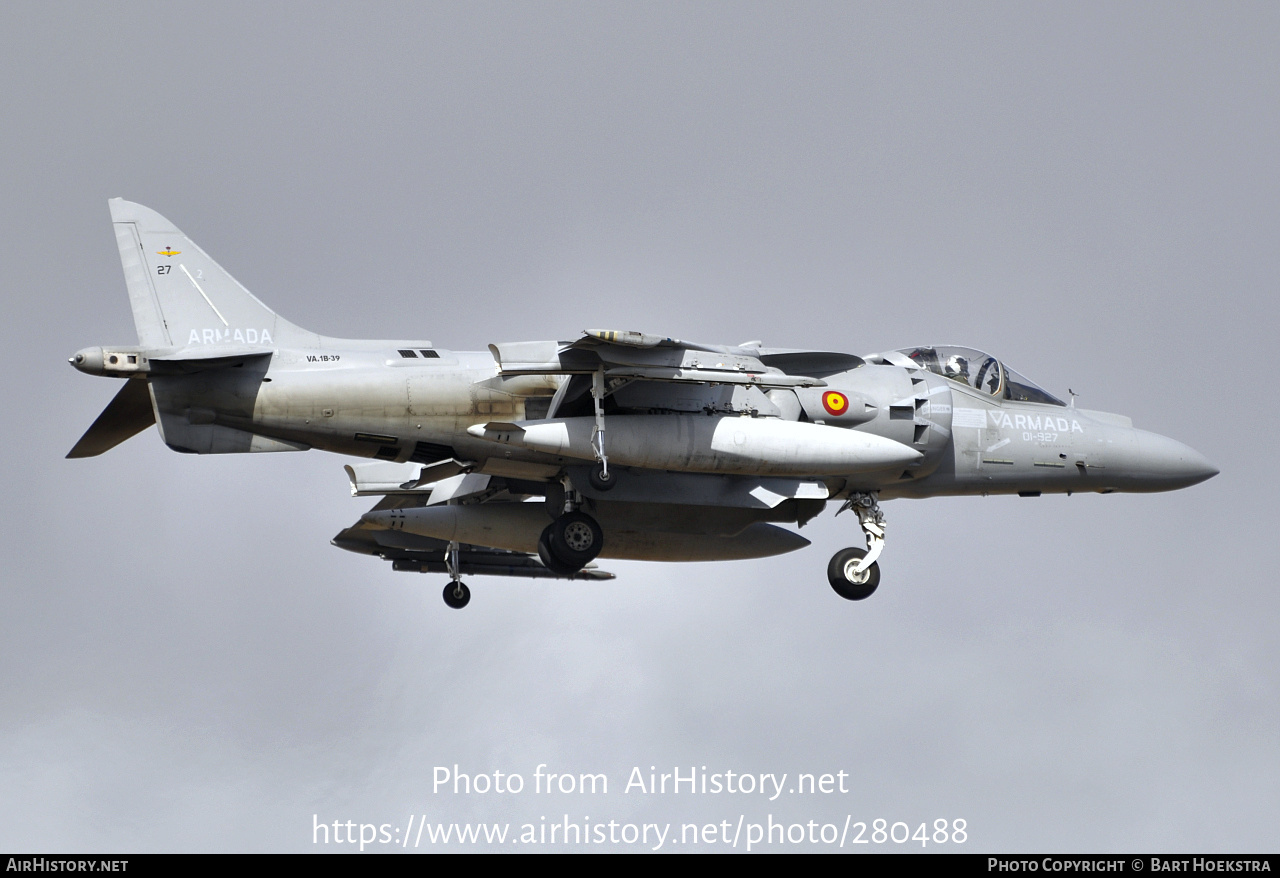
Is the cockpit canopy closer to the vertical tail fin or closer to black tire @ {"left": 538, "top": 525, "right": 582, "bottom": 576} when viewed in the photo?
black tire @ {"left": 538, "top": 525, "right": 582, "bottom": 576}

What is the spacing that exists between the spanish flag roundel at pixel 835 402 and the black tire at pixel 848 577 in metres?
2.66

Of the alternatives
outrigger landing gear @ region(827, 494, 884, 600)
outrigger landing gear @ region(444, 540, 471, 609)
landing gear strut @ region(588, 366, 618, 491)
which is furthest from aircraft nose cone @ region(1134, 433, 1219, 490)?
outrigger landing gear @ region(444, 540, 471, 609)

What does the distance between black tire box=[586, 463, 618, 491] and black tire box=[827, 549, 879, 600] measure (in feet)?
12.6

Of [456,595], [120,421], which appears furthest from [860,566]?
[120,421]

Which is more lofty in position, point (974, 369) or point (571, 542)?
point (974, 369)

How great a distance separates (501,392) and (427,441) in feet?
4.06

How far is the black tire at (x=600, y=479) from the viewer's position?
21.4 m

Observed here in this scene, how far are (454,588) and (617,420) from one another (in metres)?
10.8

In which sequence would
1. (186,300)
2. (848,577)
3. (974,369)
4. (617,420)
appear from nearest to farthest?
1. (617,420)
2. (186,300)
3. (848,577)
4. (974,369)

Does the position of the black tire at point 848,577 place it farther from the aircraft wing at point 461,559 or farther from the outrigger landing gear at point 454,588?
the outrigger landing gear at point 454,588

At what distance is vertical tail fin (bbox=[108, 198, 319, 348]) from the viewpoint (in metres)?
20.8

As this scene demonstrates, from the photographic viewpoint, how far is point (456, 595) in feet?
99.1

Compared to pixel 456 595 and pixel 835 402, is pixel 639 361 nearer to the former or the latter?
pixel 835 402

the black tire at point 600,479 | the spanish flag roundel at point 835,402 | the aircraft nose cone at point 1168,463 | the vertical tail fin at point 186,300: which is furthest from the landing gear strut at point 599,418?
the aircraft nose cone at point 1168,463
